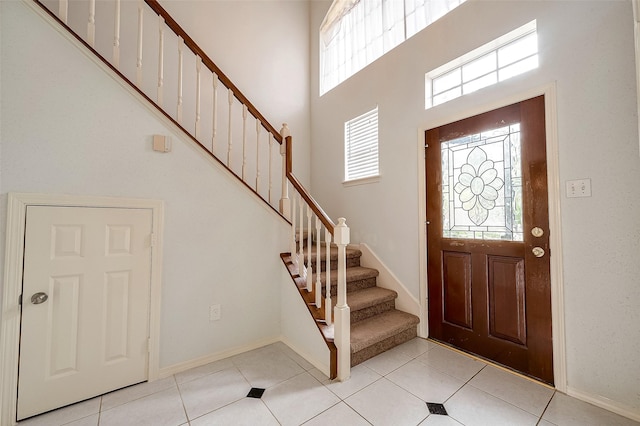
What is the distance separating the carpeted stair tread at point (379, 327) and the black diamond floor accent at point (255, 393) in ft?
2.43

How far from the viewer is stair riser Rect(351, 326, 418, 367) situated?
2.15 meters

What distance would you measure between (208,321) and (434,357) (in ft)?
6.58

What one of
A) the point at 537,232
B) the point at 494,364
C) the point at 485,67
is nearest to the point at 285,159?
the point at 485,67

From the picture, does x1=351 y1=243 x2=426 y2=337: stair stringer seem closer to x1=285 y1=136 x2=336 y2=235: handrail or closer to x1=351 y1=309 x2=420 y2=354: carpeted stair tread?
x1=351 y1=309 x2=420 y2=354: carpeted stair tread

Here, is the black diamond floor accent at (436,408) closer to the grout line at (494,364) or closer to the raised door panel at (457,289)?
the grout line at (494,364)

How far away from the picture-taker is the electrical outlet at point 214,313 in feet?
7.39

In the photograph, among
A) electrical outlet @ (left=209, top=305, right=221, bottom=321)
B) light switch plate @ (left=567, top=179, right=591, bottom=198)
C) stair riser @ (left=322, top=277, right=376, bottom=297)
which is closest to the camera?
light switch plate @ (left=567, top=179, right=591, bottom=198)

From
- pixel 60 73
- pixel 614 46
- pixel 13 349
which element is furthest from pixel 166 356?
pixel 614 46

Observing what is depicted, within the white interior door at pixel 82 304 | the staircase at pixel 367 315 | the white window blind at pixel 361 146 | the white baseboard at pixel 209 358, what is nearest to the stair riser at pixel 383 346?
the staircase at pixel 367 315

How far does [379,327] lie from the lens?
239 centimetres

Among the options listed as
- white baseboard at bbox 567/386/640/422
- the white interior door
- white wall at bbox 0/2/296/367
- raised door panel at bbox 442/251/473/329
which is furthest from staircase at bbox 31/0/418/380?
white baseboard at bbox 567/386/640/422

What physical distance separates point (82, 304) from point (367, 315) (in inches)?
90.4

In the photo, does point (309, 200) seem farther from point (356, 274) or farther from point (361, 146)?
point (361, 146)

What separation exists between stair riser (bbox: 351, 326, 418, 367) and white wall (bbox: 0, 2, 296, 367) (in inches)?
34.8
